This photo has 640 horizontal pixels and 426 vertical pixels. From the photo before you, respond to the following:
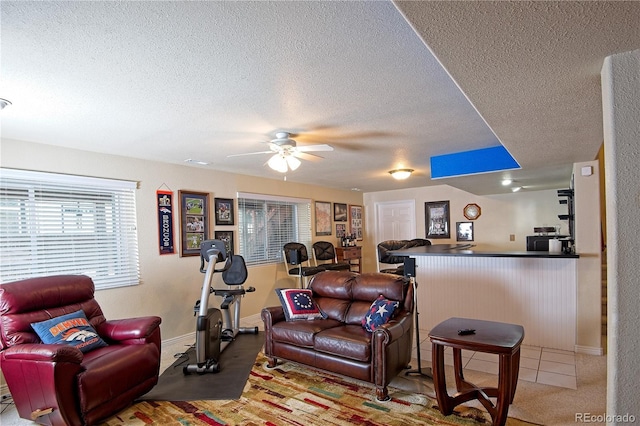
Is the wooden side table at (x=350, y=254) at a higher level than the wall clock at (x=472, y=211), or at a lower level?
lower

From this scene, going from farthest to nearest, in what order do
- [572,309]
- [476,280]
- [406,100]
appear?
[476,280]
[572,309]
[406,100]

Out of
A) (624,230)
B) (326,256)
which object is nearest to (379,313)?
(624,230)

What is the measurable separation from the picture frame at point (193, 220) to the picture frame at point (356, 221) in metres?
3.87

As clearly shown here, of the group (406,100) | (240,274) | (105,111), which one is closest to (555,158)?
(406,100)

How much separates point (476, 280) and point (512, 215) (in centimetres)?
322

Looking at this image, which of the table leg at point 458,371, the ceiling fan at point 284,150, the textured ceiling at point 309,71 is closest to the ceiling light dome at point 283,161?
the ceiling fan at point 284,150

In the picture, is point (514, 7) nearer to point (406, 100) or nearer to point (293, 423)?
point (406, 100)

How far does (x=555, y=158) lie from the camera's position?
3.62 metres

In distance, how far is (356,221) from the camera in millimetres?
8297

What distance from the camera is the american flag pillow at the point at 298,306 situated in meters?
3.68

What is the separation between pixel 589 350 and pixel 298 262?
12.9 ft

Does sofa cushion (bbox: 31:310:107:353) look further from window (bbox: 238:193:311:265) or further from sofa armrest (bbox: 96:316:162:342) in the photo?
window (bbox: 238:193:311:265)

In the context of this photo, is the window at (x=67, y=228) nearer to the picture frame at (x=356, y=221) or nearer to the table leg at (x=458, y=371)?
the table leg at (x=458, y=371)

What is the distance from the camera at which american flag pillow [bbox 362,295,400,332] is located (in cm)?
319
